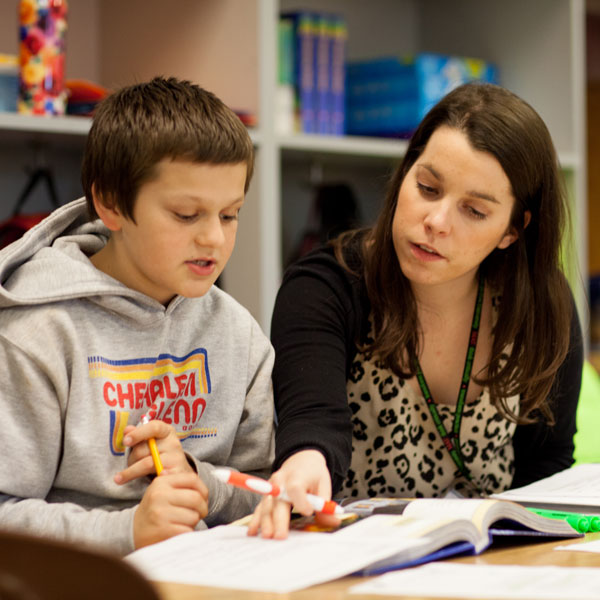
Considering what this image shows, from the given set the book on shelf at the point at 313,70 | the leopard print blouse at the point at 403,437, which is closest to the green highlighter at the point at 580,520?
the leopard print blouse at the point at 403,437

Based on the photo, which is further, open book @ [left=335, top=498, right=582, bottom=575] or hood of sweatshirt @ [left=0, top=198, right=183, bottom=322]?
hood of sweatshirt @ [left=0, top=198, right=183, bottom=322]

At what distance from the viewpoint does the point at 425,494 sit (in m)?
1.51

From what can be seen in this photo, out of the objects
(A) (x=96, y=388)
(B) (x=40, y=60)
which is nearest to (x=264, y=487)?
(A) (x=96, y=388)

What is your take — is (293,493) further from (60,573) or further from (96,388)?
(60,573)

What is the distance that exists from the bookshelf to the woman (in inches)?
10.5

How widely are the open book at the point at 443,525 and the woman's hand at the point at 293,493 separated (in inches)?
1.9

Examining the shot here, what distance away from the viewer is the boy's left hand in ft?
3.49

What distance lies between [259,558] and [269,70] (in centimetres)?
147

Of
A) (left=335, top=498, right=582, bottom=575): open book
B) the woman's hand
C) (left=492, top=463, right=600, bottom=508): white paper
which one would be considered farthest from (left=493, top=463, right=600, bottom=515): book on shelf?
the woman's hand

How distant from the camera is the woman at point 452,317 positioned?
136 centimetres

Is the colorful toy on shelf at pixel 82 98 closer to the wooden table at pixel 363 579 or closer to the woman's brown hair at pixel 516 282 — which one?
the woman's brown hair at pixel 516 282

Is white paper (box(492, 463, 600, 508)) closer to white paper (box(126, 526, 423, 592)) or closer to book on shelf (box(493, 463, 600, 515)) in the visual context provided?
book on shelf (box(493, 463, 600, 515))

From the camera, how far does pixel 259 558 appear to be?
34.6 inches

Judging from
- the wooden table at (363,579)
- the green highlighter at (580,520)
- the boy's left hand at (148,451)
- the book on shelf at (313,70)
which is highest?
the book on shelf at (313,70)
